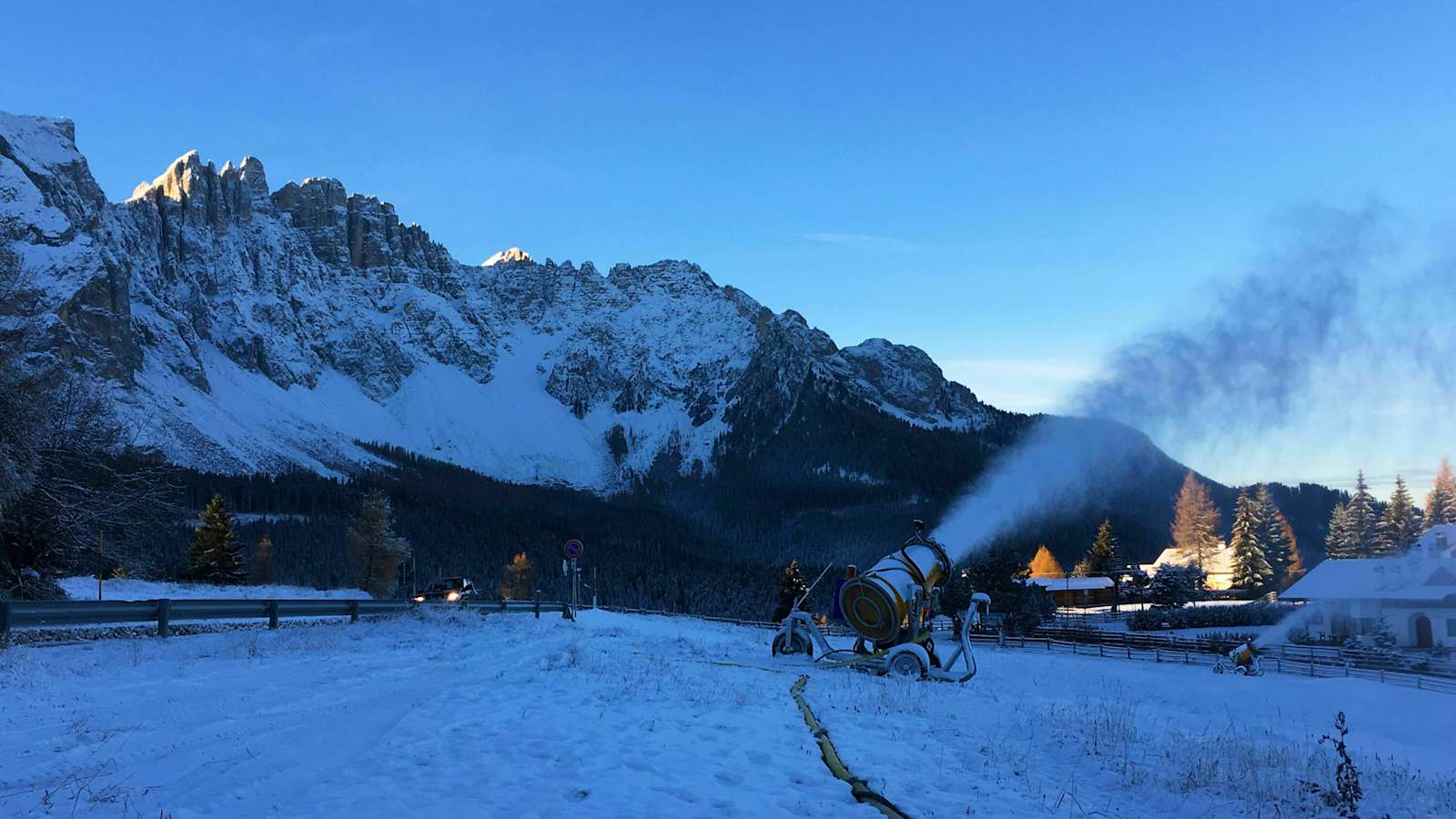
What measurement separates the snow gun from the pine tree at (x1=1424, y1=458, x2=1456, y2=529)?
5762cm

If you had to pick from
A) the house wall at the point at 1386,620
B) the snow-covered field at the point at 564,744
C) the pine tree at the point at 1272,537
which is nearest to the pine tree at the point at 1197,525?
the pine tree at the point at 1272,537

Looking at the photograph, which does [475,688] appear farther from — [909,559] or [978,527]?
[978,527]

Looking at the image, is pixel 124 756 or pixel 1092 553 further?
pixel 1092 553

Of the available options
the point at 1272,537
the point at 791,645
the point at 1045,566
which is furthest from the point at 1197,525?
the point at 791,645

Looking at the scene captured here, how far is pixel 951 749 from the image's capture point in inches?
434

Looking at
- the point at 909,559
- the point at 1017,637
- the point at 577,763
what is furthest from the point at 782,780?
the point at 1017,637

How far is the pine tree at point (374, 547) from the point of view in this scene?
64938 millimetres

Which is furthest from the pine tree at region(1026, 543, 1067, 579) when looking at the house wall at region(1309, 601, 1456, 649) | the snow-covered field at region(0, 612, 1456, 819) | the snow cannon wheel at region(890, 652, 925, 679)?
the snow cannon wheel at region(890, 652, 925, 679)

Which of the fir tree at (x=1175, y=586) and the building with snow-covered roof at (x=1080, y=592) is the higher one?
the fir tree at (x=1175, y=586)

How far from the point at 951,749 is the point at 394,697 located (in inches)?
305

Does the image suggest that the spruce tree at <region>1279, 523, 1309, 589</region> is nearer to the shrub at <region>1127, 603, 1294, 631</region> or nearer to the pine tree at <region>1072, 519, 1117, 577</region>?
the shrub at <region>1127, 603, 1294, 631</region>

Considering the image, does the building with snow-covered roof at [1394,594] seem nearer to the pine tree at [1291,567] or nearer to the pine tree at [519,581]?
the pine tree at [1291,567]

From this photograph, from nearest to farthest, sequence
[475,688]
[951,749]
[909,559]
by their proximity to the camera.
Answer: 1. [951,749]
2. [475,688]
3. [909,559]

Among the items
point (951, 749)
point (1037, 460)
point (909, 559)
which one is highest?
point (1037, 460)
